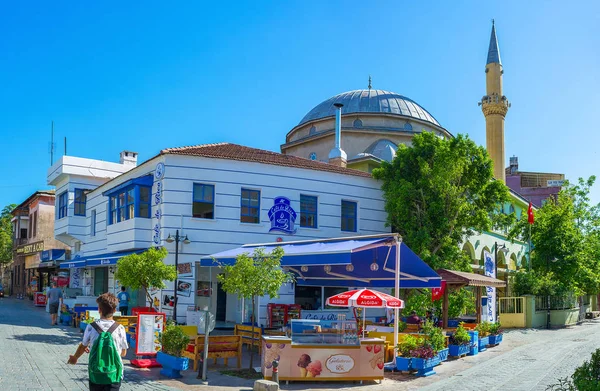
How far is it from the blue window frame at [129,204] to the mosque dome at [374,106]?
1759cm

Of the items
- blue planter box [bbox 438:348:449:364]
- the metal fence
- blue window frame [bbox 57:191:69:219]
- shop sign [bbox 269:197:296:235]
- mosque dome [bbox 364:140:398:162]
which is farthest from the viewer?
mosque dome [bbox 364:140:398:162]

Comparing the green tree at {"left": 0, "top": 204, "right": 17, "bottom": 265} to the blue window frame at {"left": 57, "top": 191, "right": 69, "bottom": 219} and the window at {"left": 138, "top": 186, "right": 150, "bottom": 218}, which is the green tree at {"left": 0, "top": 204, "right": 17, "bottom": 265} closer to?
the blue window frame at {"left": 57, "top": 191, "right": 69, "bottom": 219}

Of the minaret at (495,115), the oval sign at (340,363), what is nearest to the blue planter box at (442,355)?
the oval sign at (340,363)

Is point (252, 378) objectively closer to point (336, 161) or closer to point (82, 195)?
point (336, 161)

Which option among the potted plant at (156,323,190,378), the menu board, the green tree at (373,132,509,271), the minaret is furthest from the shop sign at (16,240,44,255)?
the potted plant at (156,323,190,378)

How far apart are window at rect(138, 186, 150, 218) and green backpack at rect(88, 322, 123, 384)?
56.9ft

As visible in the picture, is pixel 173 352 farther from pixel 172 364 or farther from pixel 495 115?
pixel 495 115

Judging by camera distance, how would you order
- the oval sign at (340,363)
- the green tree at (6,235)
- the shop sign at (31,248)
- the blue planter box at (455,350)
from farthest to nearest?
the green tree at (6,235)
the shop sign at (31,248)
the blue planter box at (455,350)
the oval sign at (340,363)

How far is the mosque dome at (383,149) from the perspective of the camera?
33.6m

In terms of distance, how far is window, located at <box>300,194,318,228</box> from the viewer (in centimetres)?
2484

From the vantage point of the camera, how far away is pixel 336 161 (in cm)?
3036

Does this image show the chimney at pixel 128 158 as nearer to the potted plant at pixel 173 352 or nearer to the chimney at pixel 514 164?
the potted plant at pixel 173 352

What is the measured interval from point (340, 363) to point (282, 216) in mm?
12139

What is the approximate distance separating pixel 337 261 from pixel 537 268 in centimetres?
2406
